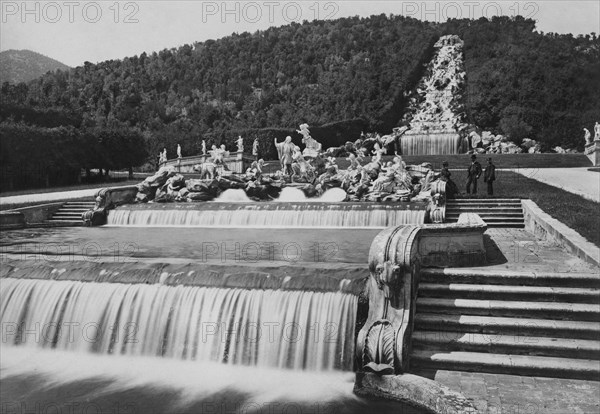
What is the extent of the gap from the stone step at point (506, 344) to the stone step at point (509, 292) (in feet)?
2.42

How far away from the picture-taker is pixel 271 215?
59.5 ft

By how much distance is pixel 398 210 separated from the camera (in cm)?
1697

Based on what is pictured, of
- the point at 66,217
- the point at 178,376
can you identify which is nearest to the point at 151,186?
the point at 66,217

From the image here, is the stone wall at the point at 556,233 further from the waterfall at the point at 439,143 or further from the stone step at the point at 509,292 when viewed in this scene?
the waterfall at the point at 439,143

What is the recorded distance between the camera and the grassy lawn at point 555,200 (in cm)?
1205

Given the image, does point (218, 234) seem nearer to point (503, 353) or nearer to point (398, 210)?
point (398, 210)

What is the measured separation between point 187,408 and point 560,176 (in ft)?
86.3

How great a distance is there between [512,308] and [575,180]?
20.9 metres

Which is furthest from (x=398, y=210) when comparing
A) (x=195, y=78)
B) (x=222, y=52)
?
(x=222, y=52)

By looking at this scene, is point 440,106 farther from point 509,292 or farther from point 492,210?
point 509,292

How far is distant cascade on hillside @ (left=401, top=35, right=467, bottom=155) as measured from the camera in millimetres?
47438

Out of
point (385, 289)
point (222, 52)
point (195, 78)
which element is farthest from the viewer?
point (222, 52)

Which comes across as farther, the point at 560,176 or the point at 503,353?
the point at 560,176

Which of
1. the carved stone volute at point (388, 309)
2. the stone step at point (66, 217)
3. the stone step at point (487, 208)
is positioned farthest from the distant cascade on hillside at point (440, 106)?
the carved stone volute at point (388, 309)
